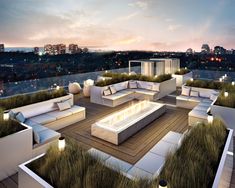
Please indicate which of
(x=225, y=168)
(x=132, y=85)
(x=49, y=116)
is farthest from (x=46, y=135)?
(x=132, y=85)

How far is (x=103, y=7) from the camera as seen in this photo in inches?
438

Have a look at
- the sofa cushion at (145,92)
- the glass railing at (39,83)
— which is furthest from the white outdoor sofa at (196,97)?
the glass railing at (39,83)

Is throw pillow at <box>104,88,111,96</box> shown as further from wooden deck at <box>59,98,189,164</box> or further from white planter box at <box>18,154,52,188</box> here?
white planter box at <box>18,154,52,188</box>

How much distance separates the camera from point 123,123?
4.46 m

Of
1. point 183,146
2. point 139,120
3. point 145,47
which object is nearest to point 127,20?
point 145,47

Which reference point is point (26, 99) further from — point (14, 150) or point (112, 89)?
point (112, 89)

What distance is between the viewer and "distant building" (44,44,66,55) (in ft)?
38.4

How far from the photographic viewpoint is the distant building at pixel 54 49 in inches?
Result: 461

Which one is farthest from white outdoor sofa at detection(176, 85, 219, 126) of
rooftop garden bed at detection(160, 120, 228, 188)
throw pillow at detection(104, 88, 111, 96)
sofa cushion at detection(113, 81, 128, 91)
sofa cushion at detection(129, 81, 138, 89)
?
rooftop garden bed at detection(160, 120, 228, 188)

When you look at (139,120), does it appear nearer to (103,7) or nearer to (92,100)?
(92,100)

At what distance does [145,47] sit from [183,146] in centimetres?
1585

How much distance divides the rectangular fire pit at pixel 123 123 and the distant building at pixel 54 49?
8288 millimetres

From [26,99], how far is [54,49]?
8.10 meters

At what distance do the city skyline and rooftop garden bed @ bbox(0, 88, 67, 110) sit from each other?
286 inches
